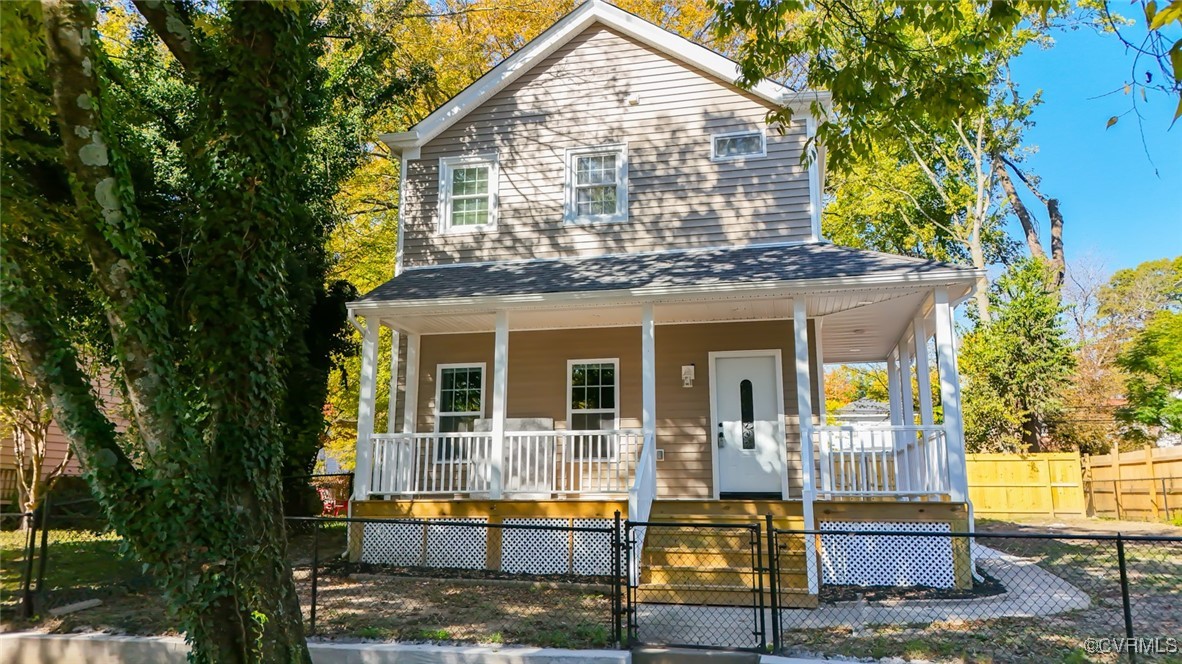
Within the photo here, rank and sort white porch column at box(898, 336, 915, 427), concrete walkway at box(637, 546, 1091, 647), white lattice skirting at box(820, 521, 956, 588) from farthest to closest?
1. white porch column at box(898, 336, 915, 427)
2. white lattice skirting at box(820, 521, 956, 588)
3. concrete walkway at box(637, 546, 1091, 647)

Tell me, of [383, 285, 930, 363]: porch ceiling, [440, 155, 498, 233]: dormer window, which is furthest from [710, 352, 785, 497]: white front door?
[440, 155, 498, 233]: dormer window

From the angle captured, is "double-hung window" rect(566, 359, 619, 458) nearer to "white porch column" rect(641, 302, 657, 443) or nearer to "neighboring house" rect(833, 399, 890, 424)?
"white porch column" rect(641, 302, 657, 443)

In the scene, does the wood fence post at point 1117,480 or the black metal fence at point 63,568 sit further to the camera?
the wood fence post at point 1117,480

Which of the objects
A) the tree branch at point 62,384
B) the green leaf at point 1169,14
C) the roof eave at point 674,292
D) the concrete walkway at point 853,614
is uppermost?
the roof eave at point 674,292

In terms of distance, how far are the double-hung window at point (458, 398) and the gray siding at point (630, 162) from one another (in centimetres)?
171

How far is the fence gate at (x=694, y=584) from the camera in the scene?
5895 millimetres

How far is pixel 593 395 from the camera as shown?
10336mm

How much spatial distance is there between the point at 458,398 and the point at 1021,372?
46.8 feet

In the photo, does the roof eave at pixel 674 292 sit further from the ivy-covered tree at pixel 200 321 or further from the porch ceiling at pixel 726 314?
the ivy-covered tree at pixel 200 321

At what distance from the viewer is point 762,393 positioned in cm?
987

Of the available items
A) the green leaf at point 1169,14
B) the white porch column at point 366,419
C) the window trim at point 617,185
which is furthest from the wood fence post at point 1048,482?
the green leaf at point 1169,14

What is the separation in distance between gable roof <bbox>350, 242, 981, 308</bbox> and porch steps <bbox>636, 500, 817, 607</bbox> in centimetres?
252

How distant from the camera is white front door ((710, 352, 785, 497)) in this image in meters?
9.69

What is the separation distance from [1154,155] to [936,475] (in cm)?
474
